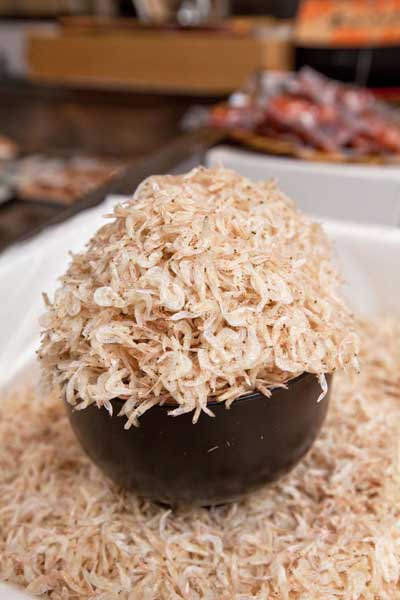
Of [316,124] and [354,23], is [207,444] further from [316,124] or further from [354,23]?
[354,23]

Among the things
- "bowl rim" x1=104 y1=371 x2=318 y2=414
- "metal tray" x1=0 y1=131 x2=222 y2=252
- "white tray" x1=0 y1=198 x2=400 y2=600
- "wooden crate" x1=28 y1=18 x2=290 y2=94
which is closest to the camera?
"bowl rim" x1=104 y1=371 x2=318 y2=414

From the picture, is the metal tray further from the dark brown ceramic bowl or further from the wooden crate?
the wooden crate

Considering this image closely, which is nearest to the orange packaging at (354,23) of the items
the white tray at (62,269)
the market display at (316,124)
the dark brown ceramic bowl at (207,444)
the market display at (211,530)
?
the market display at (316,124)

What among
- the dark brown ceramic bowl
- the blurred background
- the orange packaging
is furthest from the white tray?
the orange packaging

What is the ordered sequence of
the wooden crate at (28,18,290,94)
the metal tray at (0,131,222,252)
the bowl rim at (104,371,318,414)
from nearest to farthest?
the bowl rim at (104,371,318,414) < the metal tray at (0,131,222,252) < the wooden crate at (28,18,290,94)

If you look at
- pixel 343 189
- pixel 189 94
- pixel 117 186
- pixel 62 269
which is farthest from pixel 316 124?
pixel 189 94

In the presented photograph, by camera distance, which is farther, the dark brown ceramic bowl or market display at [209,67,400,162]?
market display at [209,67,400,162]

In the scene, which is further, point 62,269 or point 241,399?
point 62,269
